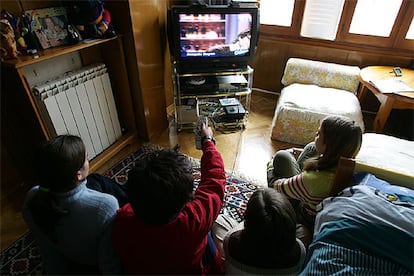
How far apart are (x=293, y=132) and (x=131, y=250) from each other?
1.75 m

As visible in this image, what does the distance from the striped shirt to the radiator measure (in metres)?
1.40

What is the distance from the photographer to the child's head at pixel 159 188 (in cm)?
67

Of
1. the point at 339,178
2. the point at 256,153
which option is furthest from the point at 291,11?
the point at 339,178

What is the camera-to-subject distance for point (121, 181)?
1858mm

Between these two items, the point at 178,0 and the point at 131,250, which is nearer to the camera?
the point at 131,250

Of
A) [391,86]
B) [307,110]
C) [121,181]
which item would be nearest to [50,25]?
[121,181]

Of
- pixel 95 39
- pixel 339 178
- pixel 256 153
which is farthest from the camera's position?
pixel 256 153

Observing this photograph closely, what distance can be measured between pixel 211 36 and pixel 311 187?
1.52m

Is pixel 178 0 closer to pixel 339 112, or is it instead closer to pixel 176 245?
pixel 339 112

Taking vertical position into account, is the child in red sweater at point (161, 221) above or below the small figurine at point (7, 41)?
below

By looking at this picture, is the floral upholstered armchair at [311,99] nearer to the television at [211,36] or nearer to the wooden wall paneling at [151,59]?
the television at [211,36]

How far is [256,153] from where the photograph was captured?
213 centimetres

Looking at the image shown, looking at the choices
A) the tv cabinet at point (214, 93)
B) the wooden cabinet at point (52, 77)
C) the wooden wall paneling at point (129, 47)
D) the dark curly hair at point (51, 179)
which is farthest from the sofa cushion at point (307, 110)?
the dark curly hair at point (51, 179)

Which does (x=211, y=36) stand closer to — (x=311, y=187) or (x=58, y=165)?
(x=311, y=187)
